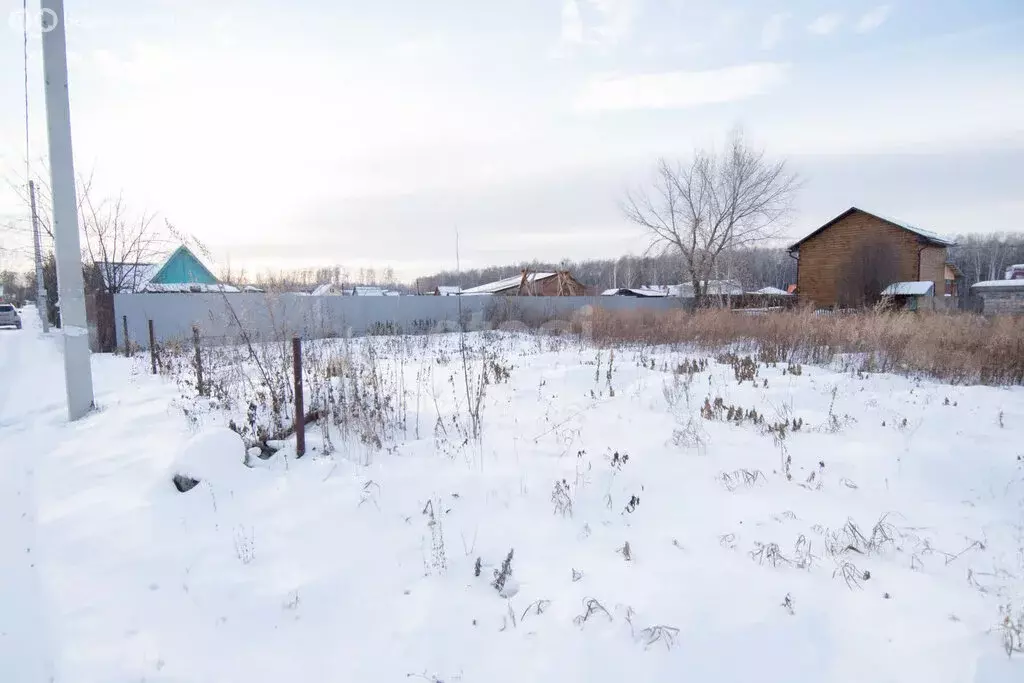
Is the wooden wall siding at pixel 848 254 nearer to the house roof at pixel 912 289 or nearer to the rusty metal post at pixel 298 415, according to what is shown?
the house roof at pixel 912 289

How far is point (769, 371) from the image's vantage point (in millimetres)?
7480

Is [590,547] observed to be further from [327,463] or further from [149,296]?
[149,296]

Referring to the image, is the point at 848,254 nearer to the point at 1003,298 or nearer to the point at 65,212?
the point at 1003,298

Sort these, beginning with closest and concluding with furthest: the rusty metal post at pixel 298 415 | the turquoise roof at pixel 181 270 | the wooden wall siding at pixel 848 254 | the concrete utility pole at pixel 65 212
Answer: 1. the rusty metal post at pixel 298 415
2. the concrete utility pole at pixel 65 212
3. the wooden wall siding at pixel 848 254
4. the turquoise roof at pixel 181 270

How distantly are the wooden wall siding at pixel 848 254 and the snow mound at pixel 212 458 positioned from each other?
25.8 m

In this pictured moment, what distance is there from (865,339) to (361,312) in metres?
15.2

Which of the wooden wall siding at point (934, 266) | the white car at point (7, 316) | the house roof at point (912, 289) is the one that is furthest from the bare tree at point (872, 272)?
the white car at point (7, 316)

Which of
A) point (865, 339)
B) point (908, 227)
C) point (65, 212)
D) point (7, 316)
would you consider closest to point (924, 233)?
point (908, 227)

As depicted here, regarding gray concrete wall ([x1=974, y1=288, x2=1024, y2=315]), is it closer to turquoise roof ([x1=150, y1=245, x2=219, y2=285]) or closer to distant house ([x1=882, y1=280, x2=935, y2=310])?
distant house ([x1=882, y1=280, x2=935, y2=310])

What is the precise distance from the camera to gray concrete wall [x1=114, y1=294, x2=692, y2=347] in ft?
44.4

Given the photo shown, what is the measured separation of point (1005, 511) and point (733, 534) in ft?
6.44

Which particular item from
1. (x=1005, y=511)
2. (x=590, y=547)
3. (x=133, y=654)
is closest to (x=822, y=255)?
(x=1005, y=511)

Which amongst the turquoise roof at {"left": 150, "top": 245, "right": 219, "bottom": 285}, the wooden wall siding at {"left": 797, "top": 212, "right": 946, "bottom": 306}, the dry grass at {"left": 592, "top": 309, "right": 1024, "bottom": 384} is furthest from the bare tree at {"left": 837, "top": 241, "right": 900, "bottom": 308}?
the turquoise roof at {"left": 150, "top": 245, "right": 219, "bottom": 285}

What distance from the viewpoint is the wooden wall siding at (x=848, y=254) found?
21.8 metres
